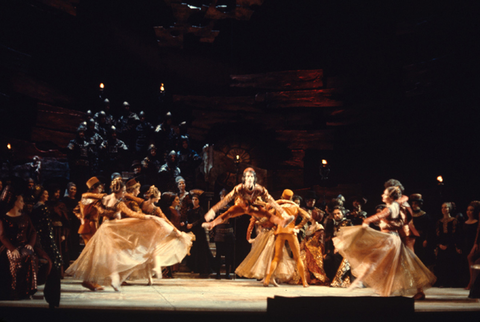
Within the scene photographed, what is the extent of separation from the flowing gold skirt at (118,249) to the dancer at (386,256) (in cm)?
318

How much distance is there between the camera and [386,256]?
712cm

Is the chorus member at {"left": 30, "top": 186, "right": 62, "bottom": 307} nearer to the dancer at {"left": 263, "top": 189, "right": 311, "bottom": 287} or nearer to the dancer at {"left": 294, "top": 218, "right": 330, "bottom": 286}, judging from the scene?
the dancer at {"left": 263, "top": 189, "right": 311, "bottom": 287}

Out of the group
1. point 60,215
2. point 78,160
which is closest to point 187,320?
point 60,215

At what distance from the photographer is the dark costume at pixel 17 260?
21.3ft

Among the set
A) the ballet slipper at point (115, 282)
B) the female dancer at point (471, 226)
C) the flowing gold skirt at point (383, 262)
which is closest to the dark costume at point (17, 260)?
the ballet slipper at point (115, 282)

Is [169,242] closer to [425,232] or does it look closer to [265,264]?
[265,264]

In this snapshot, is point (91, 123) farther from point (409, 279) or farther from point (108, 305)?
point (409, 279)

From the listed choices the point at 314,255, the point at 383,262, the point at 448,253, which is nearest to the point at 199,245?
the point at 314,255

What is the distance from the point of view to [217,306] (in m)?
5.78

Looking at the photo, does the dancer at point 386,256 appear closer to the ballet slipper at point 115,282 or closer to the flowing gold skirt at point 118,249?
the flowing gold skirt at point 118,249

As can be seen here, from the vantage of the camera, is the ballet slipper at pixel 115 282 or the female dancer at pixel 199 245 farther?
the female dancer at pixel 199 245

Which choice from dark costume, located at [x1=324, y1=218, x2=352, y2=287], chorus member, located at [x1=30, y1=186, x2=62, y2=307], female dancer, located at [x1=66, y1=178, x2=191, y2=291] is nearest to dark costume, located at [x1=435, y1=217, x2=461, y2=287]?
dark costume, located at [x1=324, y1=218, x2=352, y2=287]

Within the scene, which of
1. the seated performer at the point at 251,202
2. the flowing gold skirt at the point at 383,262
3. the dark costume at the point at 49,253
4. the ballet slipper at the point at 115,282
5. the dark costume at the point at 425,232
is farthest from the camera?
the dark costume at the point at 425,232

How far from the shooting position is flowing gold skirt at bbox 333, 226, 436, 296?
6.98m
